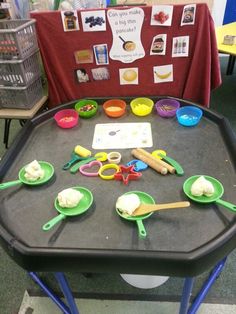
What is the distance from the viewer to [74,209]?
765mm

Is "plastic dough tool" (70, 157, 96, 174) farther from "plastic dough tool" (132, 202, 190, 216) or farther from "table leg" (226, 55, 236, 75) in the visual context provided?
"table leg" (226, 55, 236, 75)

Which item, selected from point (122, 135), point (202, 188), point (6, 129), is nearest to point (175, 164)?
point (202, 188)

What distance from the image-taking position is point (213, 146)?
3.19 ft

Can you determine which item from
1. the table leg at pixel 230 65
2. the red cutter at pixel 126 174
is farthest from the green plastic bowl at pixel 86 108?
the table leg at pixel 230 65

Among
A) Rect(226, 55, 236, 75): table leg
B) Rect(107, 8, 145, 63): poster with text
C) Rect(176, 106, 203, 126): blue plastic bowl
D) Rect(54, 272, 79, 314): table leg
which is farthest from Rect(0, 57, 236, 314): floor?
Rect(226, 55, 236, 75): table leg

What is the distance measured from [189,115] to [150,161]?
1.19 feet

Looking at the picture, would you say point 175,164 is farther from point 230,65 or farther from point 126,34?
point 230,65

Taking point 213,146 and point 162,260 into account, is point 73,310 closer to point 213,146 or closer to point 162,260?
point 162,260

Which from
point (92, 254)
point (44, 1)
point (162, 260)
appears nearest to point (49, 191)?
point (92, 254)

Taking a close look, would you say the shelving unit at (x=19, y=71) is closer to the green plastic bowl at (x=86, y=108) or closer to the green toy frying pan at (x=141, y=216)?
the green plastic bowl at (x=86, y=108)

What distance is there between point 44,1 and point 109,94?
0.51 metres

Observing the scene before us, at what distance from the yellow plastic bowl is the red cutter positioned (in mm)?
358

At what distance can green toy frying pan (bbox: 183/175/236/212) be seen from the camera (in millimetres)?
736

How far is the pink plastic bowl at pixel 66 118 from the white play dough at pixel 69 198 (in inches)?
16.5
